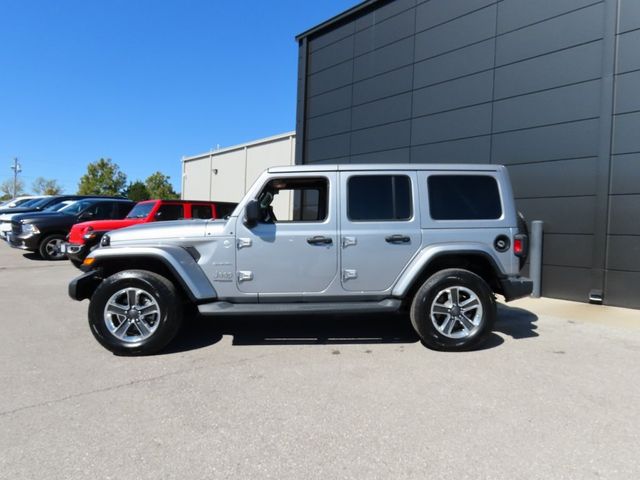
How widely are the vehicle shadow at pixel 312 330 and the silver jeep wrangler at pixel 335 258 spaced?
0.43 m

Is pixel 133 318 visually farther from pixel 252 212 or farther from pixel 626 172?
pixel 626 172

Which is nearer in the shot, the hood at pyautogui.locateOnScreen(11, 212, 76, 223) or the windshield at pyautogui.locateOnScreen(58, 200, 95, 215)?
the hood at pyautogui.locateOnScreen(11, 212, 76, 223)

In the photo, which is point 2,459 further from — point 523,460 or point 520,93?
point 520,93

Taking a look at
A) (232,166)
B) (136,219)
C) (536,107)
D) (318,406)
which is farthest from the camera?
(232,166)

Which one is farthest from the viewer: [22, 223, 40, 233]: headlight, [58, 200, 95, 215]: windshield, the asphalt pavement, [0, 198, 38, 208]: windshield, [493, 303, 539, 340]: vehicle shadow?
[0, 198, 38, 208]: windshield

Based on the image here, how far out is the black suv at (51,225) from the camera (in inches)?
455

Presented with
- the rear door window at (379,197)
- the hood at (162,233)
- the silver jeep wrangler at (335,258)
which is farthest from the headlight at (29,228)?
the rear door window at (379,197)

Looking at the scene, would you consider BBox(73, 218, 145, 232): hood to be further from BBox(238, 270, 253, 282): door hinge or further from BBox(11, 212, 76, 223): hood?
BBox(238, 270, 253, 282): door hinge

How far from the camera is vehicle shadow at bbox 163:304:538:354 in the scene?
15.8 feet

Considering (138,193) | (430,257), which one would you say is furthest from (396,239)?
(138,193)

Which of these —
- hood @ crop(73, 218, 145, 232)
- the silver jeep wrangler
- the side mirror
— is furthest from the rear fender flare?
hood @ crop(73, 218, 145, 232)

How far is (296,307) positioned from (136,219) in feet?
21.5

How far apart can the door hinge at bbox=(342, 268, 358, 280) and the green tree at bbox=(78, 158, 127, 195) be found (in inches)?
2375

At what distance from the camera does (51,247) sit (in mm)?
11914
